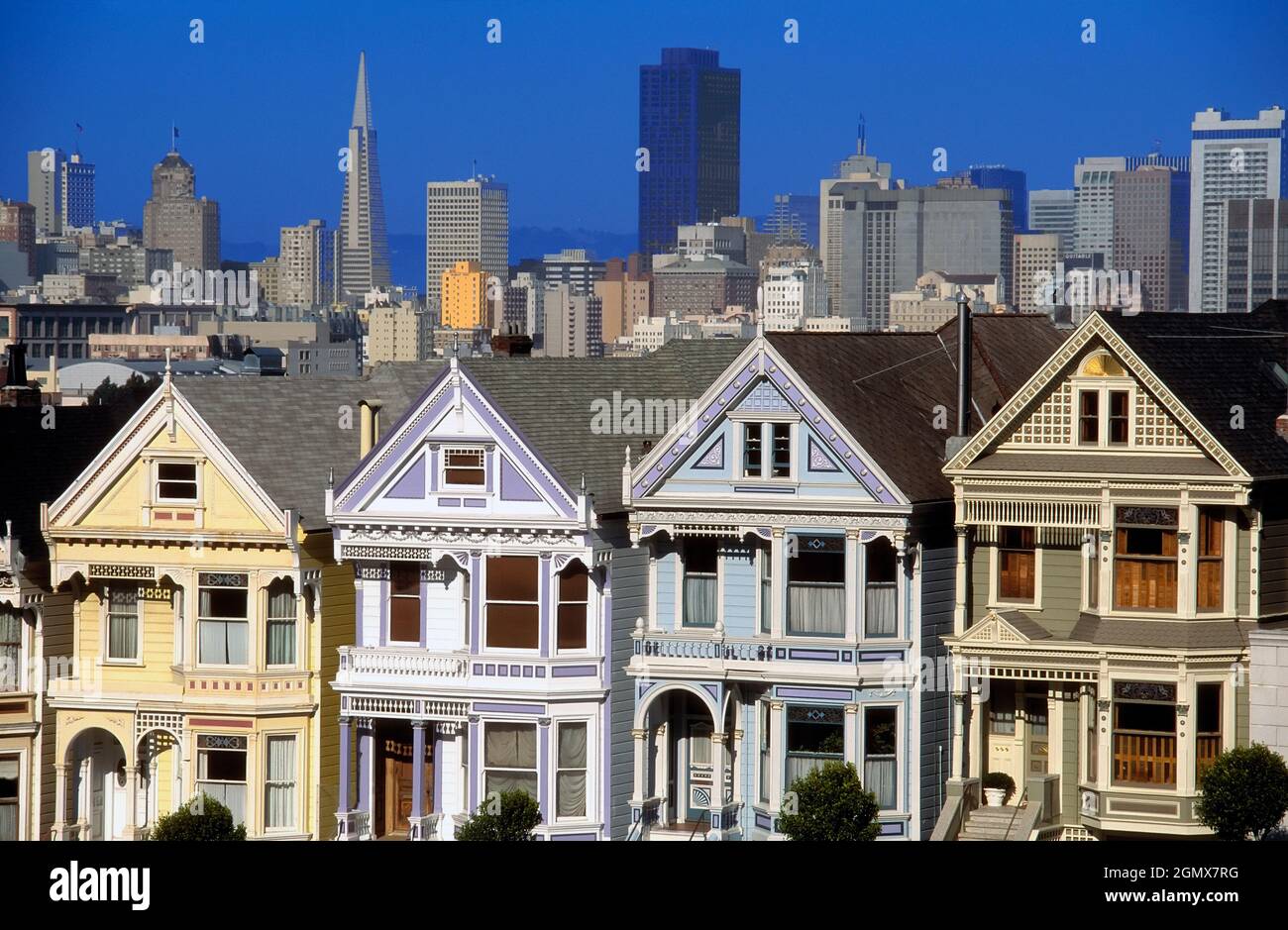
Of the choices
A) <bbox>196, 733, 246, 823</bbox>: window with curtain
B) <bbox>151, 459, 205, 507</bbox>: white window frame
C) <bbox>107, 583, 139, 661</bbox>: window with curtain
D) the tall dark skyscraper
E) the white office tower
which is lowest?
<bbox>196, 733, 246, 823</bbox>: window with curtain

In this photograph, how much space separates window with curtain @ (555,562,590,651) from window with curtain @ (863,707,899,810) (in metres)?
4.05

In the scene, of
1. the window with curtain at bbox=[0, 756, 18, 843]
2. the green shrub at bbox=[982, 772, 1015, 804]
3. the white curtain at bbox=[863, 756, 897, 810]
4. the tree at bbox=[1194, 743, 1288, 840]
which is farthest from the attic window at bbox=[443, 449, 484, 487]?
the tree at bbox=[1194, 743, 1288, 840]

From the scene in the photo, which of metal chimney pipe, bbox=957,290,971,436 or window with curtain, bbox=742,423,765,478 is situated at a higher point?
metal chimney pipe, bbox=957,290,971,436

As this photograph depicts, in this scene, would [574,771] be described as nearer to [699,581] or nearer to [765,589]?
[699,581]

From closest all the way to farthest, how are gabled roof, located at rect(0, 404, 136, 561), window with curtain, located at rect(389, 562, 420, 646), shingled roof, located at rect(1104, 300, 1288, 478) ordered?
1. shingled roof, located at rect(1104, 300, 1288, 478)
2. window with curtain, located at rect(389, 562, 420, 646)
3. gabled roof, located at rect(0, 404, 136, 561)

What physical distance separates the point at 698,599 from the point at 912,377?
451 cm

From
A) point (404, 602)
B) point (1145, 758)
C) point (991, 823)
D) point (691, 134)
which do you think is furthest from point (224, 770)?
point (691, 134)

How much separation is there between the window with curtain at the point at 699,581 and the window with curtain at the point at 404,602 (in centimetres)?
379

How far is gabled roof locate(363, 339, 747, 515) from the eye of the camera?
3541 cm

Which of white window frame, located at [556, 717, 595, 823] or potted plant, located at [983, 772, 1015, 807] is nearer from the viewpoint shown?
potted plant, located at [983, 772, 1015, 807]

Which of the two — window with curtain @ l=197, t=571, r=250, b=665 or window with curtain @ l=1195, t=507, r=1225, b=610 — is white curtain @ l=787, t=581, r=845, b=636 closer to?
window with curtain @ l=1195, t=507, r=1225, b=610

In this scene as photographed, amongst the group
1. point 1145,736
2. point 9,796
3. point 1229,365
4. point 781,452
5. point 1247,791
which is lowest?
point 9,796

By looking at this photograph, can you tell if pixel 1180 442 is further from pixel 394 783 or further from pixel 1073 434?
pixel 394 783

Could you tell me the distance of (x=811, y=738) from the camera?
34.3m
